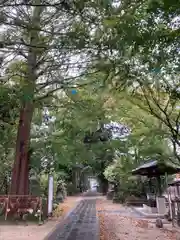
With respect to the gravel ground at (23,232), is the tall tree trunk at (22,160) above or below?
above

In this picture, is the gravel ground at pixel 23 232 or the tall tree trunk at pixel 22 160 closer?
the gravel ground at pixel 23 232

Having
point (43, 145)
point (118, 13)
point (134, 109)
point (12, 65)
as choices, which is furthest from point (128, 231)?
point (118, 13)

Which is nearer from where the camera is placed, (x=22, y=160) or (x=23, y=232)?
(x=23, y=232)

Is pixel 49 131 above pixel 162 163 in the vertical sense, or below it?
above

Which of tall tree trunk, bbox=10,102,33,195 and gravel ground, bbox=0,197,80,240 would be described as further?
tall tree trunk, bbox=10,102,33,195

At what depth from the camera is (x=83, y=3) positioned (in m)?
3.63

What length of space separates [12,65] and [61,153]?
4.27m

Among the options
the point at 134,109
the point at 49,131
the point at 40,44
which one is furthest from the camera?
the point at 49,131

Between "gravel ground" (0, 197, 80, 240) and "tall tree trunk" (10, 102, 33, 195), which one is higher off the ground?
"tall tree trunk" (10, 102, 33, 195)

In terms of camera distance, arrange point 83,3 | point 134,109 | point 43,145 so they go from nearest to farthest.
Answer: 1. point 83,3
2. point 134,109
3. point 43,145

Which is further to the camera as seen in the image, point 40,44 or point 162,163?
point 162,163

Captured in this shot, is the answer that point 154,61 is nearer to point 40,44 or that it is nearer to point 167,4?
point 167,4

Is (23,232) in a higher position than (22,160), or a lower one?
lower

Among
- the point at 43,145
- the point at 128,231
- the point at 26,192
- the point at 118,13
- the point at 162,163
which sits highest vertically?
the point at 118,13
